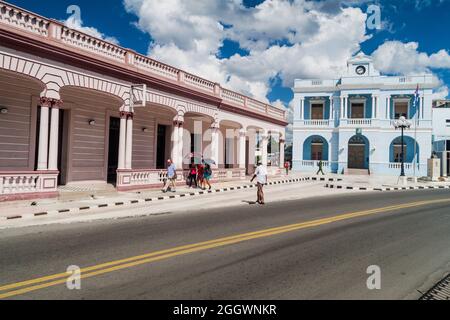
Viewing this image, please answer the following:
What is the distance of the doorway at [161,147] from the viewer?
20.1m

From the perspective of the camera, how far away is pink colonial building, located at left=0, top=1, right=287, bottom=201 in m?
10.8

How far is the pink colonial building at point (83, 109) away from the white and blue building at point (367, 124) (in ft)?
63.3

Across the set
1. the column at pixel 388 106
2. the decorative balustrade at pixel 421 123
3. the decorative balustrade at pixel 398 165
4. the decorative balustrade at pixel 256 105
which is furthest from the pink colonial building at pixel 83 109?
the decorative balustrade at pixel 421 123

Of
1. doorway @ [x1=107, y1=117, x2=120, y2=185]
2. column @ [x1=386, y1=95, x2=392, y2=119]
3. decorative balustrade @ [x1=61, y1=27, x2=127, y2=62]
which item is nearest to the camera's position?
decorative balustrade @ [x1=61, y1=27, x2=127, y2=62]

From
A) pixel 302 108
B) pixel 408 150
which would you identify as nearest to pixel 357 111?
pixel 302 108

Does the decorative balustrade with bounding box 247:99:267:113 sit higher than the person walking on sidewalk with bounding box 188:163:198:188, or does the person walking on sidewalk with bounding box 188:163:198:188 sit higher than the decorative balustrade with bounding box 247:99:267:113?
the decorative balustrade with bounding box 247:99:267:113

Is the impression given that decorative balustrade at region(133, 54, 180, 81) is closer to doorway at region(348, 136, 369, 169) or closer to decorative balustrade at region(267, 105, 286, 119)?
decorative balustrade at region(267, 105, 286, 119)

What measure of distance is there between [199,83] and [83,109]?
7.02 meters

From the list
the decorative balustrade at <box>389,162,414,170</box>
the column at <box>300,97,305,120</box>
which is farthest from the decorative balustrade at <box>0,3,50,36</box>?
the decorative balustrade at <box>389,162,414,170</box>

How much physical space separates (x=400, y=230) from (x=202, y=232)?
509 cm

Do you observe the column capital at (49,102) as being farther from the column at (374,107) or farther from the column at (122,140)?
the column at (374,107)

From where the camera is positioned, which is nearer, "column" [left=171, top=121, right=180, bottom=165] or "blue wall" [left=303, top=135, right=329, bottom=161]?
"column" [left=171, top=121, right=180, bottom=165]

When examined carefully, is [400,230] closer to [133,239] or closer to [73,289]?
[133,239]

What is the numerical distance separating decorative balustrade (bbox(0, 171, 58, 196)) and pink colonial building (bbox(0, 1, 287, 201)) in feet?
0.10
